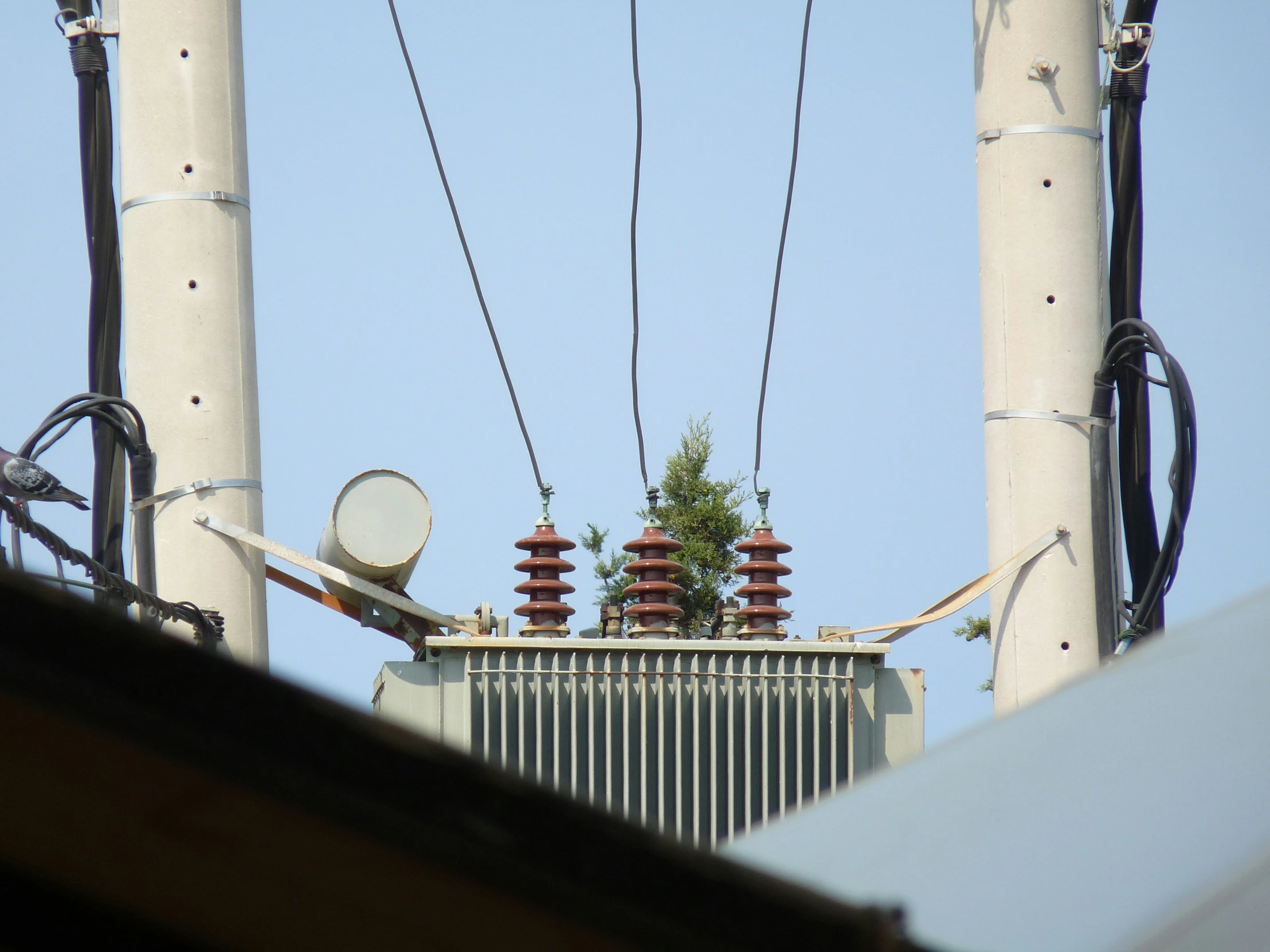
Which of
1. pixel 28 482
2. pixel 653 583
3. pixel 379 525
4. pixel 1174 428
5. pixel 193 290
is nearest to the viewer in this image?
pixel 28 482

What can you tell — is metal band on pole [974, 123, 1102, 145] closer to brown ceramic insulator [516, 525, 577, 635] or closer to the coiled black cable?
brown ceramic insulator [516, 525, 577, 635]

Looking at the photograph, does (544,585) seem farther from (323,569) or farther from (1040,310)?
A: (1040,310)

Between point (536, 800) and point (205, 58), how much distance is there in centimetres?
591

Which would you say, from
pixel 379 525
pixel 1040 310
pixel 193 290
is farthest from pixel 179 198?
pixel 1040 310

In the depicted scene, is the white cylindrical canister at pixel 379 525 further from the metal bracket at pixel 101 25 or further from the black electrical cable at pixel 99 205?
the metal bracket at pixel 101 25

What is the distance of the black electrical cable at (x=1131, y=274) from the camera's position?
5598mm

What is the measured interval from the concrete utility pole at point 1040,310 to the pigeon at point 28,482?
3.41 meters

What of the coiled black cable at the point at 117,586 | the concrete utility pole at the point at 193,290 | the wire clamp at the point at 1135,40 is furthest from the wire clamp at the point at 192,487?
the wire clamp at the point at 1135,40

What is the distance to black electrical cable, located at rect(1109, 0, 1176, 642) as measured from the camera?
5.60 metres

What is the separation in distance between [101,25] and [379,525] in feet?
7.99

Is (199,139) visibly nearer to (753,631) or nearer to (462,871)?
(753,631)

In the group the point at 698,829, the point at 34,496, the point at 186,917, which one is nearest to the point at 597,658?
the point at 698,829

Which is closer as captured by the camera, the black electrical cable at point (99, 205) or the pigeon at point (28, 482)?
the pigeon at point (28, 482)

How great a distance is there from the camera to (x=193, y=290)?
230 inches
